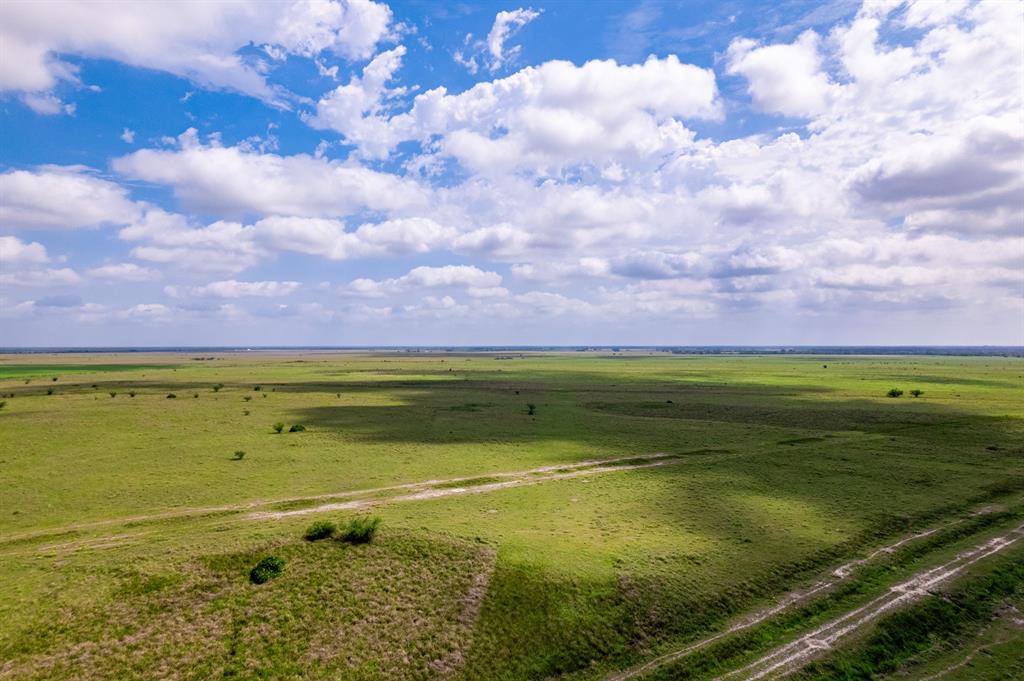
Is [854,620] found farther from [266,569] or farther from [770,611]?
[266,569]

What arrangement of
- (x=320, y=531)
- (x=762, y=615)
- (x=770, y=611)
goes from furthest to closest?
1. (x=320, y=531)
2. (x=770, y=611)
3. (x=762, y=615)

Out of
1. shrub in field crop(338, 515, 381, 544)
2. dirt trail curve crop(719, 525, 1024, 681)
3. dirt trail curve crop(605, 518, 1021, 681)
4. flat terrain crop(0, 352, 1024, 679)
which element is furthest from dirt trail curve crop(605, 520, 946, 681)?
shrub in field crop(338, 515, 381, 544)

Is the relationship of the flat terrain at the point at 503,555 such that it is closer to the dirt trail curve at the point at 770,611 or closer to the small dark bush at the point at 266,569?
the dirt trail curve at the point at 770,611

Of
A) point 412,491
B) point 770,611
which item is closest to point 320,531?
point 412,491

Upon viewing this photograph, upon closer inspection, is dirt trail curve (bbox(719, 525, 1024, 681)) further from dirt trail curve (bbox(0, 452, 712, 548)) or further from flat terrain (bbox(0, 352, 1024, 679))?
dirt trail curve (bbox(0, 452, 712, 548))

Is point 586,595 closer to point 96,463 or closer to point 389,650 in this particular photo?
point 389,650

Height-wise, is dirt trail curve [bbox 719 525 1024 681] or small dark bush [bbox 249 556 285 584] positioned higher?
small dark bush [bbox 249 556 285 584]
